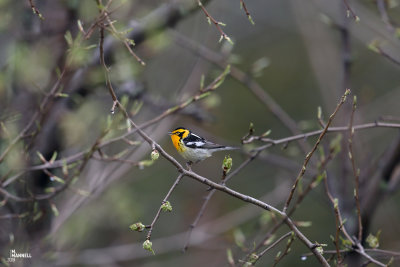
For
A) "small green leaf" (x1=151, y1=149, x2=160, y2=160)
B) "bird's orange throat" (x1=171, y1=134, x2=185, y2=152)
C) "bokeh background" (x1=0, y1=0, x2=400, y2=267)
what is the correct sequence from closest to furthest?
"small green leaf" (x1=151, y1=149, x2=160, y2=160) → "bokeh background" (x1=0, y1=0, x2=400, y2=267) → "bird's orange throat" (x1=171, y1=134, x2=185, y2=152)

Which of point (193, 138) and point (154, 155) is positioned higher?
point (154, 155)

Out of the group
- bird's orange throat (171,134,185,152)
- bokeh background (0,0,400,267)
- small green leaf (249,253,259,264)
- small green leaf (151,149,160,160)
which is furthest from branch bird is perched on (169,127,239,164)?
small green leaf (151,149,160,160)

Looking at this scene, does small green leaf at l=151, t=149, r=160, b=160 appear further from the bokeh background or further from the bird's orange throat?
the bird's orange throat

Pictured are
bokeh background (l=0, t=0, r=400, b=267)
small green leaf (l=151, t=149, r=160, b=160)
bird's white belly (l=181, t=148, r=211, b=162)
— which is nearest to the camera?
small green leaf (l=151, t=149, r=160, b=160)

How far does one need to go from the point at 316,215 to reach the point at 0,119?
7005mm

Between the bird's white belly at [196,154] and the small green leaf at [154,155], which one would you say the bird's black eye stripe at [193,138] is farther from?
the small green leaf at [154,155]

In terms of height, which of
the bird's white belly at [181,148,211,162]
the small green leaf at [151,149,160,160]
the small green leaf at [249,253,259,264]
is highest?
the small green leaf at [151,149,160,160]

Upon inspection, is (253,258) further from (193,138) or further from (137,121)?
(137,121)

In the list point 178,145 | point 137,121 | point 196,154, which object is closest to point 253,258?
point 196,154

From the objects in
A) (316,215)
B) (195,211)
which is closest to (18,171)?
(195,211)

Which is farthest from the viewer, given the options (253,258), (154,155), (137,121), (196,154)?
(137,121)

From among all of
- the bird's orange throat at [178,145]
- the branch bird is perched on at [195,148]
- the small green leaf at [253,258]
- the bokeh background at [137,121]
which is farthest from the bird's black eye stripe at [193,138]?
the small green leaf at [253,258]

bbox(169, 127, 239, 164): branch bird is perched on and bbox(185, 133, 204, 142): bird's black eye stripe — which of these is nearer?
bbox(169, 127, 239, 164): branch bird is perched on

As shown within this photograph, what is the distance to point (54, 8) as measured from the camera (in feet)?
15.0
